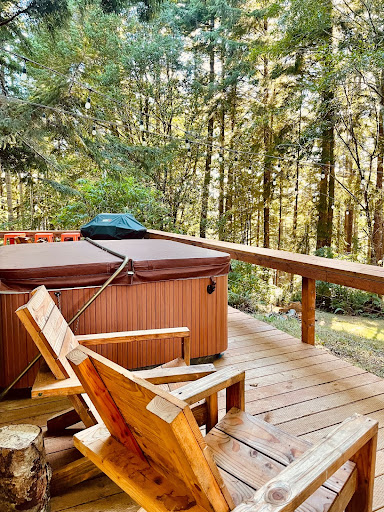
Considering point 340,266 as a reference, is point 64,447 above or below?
below

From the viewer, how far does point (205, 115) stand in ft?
39.8

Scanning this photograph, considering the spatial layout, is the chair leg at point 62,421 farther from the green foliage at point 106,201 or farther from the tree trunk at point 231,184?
the tree trunk at point 231,184

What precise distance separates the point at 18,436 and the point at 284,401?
1.60 meters

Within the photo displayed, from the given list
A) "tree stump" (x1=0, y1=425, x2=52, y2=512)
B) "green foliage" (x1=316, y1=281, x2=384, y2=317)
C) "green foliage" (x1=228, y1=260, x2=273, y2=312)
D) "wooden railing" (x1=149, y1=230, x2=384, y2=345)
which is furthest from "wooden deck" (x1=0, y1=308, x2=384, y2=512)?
"green foliage" (x1=316, y1=281, x2=384, y2=317)

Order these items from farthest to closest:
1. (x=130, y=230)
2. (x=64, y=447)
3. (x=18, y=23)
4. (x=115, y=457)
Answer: (x=18, y=23)
(x=130, y=230)
(x=64, y=447)
(x=115, y=457)

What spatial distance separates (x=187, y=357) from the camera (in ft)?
6.71

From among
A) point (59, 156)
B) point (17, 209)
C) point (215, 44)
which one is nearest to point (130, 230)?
point (59, 156)

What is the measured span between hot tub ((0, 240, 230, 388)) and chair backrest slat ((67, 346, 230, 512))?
1392 millimetres

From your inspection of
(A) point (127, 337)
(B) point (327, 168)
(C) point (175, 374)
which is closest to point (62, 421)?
(A) point (127, 337)

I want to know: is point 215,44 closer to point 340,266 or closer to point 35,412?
point 340,266

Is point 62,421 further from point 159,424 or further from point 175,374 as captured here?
point 159,424

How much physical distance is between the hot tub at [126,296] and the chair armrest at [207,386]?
132cm

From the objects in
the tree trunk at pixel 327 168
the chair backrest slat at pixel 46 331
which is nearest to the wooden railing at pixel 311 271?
the chair backrest slat at pixel 46 331

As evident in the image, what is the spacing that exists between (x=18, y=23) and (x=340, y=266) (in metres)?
7.34
